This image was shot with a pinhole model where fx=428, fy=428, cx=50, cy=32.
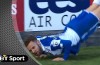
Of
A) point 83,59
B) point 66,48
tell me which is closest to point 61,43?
point 66,48

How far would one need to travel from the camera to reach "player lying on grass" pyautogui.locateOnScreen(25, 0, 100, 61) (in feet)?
8.25

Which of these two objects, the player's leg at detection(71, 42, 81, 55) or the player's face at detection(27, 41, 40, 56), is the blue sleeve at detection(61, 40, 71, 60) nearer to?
the player's leg at detection(71, 42, 81, 55)

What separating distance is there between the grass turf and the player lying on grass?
0.14 ft

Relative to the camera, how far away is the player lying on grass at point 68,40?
8.25ft

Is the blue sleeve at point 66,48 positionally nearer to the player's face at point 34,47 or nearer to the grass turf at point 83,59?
the grass turf at point 83,59

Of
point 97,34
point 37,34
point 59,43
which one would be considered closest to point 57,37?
point 59,43

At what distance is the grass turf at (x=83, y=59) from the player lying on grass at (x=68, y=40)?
4cm

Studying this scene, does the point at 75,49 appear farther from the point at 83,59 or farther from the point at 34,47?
the point at 34,47

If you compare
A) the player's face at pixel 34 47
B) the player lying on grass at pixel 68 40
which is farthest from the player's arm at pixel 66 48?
the player's face at pixel 34 47

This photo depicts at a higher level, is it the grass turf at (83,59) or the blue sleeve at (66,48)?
the blue sleeve at (66,48)

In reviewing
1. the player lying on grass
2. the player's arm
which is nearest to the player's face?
the player lying on grass

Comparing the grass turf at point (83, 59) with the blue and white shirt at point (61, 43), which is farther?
the blue and white shirt at point (61, 43)

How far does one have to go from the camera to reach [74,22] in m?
2.59

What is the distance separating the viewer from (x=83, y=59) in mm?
2494
